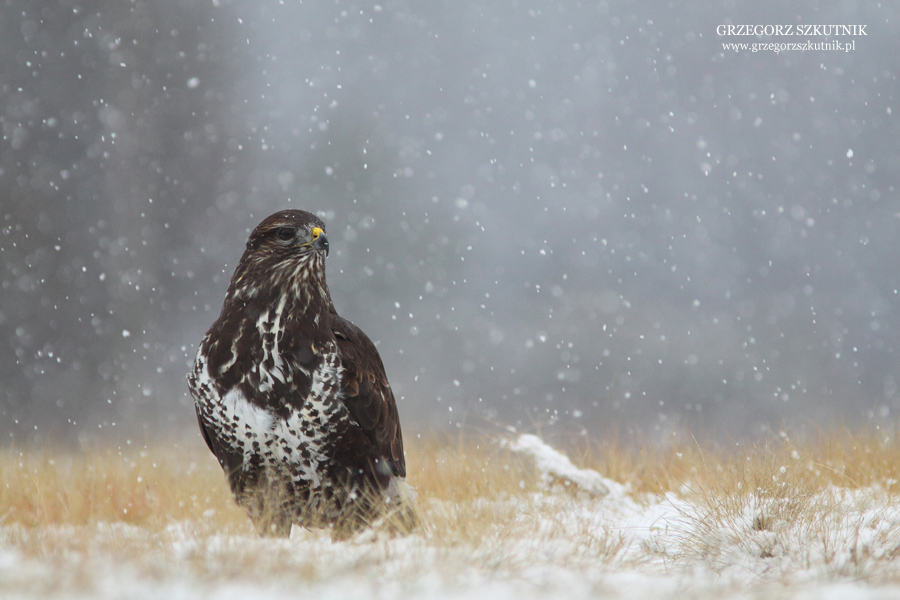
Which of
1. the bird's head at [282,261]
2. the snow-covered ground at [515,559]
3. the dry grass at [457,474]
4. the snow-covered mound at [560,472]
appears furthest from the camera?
the snow-covered mound at [560,472]

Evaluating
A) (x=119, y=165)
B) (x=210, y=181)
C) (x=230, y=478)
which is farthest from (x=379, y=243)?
(x=230, y=478)

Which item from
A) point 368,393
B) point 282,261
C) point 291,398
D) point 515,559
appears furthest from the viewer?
point 368,393

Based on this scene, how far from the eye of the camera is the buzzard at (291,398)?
3898mm

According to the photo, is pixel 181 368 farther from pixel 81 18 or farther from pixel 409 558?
pixel 409 558

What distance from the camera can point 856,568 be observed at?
3082 mm

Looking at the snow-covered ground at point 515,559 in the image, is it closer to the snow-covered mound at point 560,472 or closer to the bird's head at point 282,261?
the snow-covered mound at point 560,472

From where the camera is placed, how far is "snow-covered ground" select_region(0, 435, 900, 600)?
2.52m

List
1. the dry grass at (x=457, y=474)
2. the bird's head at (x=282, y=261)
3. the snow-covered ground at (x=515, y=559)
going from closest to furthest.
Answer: the snow-covered ground at (x=515, y=559) < the bird's head at (x=282, y=261) < the dry grass at (x=457, y=474)

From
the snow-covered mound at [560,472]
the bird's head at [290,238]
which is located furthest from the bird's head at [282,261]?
the snow-covered mound at [560,472]

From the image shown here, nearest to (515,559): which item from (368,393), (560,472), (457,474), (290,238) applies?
(368,393)

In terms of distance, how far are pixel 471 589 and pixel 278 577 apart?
2.43 ft

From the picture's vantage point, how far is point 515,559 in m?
3.08

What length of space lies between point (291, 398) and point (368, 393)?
0.49m

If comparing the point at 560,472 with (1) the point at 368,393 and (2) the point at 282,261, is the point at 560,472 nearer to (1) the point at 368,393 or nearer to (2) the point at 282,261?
(1) the point at 368,393
